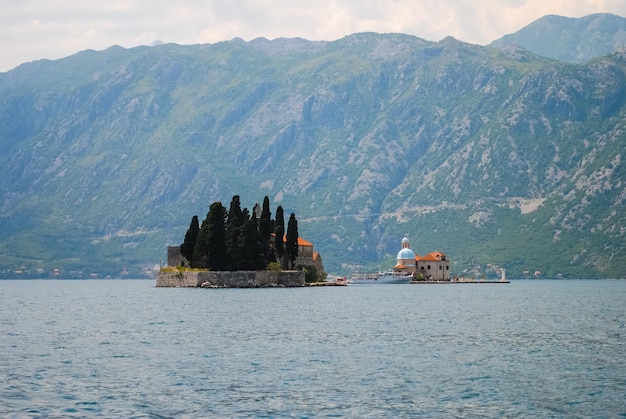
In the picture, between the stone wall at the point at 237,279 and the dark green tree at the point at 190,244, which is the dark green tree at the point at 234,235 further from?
the dark green tree at the point at 190,244

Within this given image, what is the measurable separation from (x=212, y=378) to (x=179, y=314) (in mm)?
46269

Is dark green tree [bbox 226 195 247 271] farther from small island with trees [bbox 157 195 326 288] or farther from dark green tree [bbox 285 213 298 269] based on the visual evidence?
dark green tree [bbox 285 213 298 269]

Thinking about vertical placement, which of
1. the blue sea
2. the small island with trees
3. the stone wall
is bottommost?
the blue sea

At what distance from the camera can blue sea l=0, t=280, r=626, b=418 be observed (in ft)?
146

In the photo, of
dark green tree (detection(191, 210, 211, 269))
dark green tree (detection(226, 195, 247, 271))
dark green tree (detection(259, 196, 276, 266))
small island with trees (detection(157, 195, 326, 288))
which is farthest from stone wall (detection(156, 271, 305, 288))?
dark green tree (detection(259, 196, 276, 266))

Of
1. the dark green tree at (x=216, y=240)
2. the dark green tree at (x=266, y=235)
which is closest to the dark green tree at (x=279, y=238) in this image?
the dark green tree at (x=266, y=235)

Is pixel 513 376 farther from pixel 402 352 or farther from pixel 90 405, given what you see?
pixel 90 405

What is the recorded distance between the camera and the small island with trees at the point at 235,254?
490 feet

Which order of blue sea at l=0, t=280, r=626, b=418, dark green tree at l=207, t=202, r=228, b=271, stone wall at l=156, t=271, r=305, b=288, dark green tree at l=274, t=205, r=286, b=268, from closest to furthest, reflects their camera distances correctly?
blue sea at l=0, t=280, r=626, b=418 < dark green tree at l=207, t=202, r=228, b=271 < stone wall at l=156, t=271, r=305, b=288 < dark green tree at l=274, t=205, r=286, b=268

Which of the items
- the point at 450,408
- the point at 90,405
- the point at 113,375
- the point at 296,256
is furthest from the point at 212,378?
the point at 296,256

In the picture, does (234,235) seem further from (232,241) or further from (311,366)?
(311,366)

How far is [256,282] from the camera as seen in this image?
508 ft

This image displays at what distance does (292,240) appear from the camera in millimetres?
163000

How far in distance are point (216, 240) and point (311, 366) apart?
92.1 m
